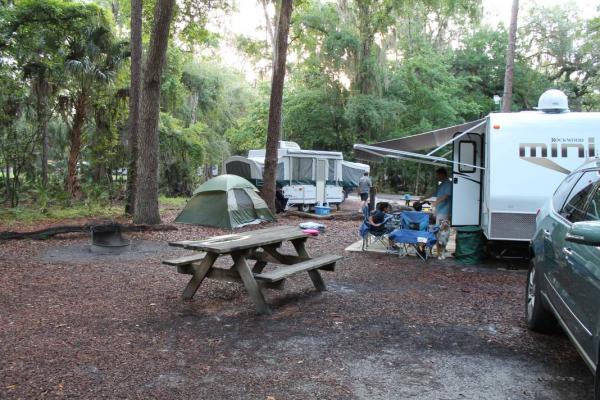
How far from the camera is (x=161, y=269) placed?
760 centimetres

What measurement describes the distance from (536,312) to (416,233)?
157 inches

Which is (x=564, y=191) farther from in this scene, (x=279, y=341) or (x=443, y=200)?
(x=443, y=200)

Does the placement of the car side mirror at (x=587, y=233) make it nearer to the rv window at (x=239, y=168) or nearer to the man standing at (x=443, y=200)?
the man standing at (x=443, y=200)

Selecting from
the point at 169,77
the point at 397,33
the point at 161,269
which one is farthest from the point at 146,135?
the point at 397,33

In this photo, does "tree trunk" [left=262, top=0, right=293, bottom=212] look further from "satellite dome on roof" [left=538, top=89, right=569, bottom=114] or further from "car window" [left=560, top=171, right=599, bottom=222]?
"car window" [left=560, top=171, right=599, bottom=222]

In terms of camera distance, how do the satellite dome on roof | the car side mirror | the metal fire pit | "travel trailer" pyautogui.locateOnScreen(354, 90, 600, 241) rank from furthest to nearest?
the metal fire pit → the satellite dome on roof → "travel trailer" pyautogui.locateOnScreen(354, 90, 600, 241) → the car side mirror

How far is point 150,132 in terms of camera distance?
1139 cm

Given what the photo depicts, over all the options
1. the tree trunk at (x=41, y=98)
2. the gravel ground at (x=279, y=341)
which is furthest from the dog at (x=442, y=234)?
the tree trunk at (x=41, y=98)

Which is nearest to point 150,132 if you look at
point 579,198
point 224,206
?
point 224,206

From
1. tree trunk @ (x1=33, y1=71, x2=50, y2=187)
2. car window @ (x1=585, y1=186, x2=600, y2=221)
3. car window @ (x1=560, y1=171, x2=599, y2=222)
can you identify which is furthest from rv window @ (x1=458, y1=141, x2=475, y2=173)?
tree trunk @ (x1=33, y1=71, x2=50, y2=187)

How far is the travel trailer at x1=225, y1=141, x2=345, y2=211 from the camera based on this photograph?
17.1 metres

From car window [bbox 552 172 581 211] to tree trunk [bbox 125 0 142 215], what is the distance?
1083cm

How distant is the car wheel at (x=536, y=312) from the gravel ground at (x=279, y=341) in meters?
0.11

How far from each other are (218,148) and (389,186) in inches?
427
